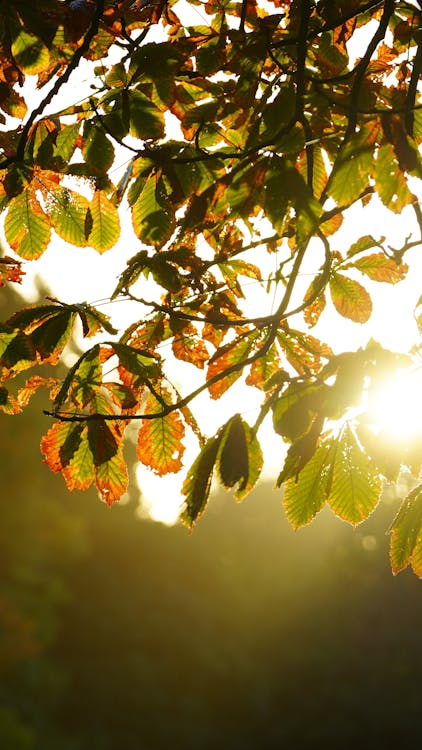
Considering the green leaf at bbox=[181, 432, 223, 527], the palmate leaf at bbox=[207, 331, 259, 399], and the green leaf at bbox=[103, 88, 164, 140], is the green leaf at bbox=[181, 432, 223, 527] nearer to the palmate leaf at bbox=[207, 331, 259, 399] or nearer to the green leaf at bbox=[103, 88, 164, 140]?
the palmate leaf at bbox=[207, 331, 259, 399]

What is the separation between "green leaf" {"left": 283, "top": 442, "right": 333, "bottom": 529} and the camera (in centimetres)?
142

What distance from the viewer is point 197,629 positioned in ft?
62.4

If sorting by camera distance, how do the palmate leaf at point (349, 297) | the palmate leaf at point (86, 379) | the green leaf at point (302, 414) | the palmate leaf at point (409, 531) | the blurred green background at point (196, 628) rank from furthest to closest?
the blurred green background at point (196, 628)
the palmate leaf at point (349, 297)
the palmate leaf at point (86, 379)
the palmate leaf at point (409, 531)
the green leaf at point (302, 414)

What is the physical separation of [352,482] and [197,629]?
60.8 feet

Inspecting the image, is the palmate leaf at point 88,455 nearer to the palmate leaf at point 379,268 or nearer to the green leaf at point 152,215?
the green leaf at point 152,215

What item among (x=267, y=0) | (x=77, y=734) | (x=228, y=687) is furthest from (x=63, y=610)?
(x=267, y=0)

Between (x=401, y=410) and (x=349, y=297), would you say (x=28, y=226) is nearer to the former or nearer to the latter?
(x=349, y=297)

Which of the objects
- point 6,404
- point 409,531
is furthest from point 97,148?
point 409,531

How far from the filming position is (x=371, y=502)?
1.50 meters

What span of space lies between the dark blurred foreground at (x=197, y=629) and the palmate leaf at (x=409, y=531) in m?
15.2

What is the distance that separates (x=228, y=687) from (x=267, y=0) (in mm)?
17972

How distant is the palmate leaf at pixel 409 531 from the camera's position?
1380 millimetres

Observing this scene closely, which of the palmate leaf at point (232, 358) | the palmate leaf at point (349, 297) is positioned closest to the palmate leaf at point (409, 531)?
the palmate leaf at point (232, 358)

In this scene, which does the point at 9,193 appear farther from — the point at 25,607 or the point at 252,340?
the point at 25,607
